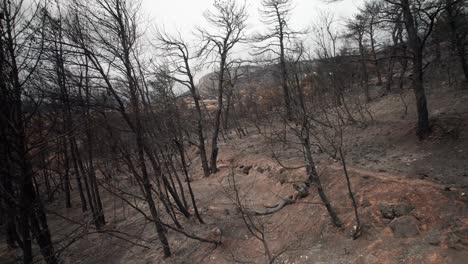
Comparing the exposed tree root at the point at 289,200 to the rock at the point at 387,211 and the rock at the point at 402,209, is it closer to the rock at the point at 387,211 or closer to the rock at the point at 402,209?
the rock at the point at 387,211

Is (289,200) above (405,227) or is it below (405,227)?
below

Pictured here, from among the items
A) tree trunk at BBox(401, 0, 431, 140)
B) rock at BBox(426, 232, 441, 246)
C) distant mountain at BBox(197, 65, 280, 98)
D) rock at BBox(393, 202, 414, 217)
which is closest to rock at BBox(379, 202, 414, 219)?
rock at BBox(393, 202, 414, 217)

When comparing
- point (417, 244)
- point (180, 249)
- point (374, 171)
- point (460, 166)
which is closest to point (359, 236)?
point (417, 244)

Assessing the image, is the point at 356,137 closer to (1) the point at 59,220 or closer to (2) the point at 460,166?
(2) the point at 460,166

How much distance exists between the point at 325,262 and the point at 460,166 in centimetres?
419

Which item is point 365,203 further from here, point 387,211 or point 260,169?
point 260,169

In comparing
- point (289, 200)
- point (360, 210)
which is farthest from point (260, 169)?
point (360, 210)

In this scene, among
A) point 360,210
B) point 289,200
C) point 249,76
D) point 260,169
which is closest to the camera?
point 360,210

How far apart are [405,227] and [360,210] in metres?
0.89

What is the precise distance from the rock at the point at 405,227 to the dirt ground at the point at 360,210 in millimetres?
14

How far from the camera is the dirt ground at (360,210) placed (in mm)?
4125

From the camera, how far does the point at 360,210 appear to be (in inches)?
199

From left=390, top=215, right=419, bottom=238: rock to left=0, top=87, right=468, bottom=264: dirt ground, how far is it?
1cm

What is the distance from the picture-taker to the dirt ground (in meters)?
4.12
